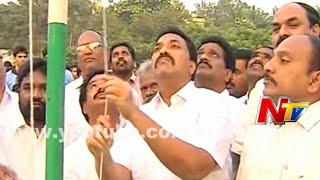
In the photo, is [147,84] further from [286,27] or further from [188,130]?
[188,130]

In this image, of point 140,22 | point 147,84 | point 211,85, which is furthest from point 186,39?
point 140,22

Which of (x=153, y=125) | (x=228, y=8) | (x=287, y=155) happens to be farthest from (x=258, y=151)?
(x=228, y=8)

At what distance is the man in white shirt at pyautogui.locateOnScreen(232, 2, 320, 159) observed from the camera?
7.30 feet

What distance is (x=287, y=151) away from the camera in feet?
6.04

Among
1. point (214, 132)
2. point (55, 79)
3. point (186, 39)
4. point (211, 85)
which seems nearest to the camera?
point (55, 79)

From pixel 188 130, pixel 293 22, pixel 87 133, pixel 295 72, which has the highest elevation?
pixel 293 22

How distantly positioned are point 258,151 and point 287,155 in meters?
0.11

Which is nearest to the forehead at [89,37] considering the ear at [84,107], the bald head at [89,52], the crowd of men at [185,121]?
the bald head at [89,52]

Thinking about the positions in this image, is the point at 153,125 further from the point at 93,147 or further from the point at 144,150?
the point at 144,150

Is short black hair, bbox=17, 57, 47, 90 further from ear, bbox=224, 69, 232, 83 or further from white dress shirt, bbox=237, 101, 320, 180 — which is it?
white dress shirt, bbox=237, 101, 320, 180

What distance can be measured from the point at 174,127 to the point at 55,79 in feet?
2.06

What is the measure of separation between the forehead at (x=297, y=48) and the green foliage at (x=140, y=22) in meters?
0.55

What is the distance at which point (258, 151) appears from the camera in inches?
75.7

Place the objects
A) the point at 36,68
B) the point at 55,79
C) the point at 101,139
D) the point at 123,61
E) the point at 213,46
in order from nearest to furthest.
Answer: the point at 55,79 < the point at 101,139 < the point at 36,68 < the point at 213,46 < the point at 123,61
